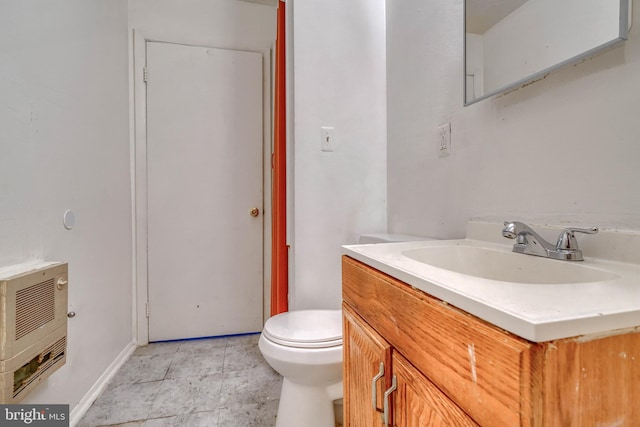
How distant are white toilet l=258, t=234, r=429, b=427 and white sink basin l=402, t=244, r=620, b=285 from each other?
0.47m

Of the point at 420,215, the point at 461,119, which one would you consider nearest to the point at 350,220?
the point at 420,215

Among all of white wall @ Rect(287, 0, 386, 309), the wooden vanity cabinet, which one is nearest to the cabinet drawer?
the wooden vanity cabinet

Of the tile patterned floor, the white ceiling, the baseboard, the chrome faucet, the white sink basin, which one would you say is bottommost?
the tile patterned floor

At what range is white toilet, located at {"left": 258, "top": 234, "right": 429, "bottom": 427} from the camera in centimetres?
98

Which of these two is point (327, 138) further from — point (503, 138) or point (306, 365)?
point (306, 365)

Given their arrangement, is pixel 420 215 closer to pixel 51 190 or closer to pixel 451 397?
pixel 451 397

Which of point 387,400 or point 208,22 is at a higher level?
point 208,22

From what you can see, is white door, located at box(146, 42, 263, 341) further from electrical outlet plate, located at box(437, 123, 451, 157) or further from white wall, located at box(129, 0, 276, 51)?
electrical outlet plate, located at box(437, 123, 451, 157)

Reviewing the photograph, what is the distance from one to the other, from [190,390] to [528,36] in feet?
6.28

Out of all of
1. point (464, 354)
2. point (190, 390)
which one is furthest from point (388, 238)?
point (190, 390)

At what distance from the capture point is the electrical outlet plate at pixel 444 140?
1.08 m

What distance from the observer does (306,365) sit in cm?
98

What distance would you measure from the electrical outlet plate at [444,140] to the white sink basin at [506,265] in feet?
1.41

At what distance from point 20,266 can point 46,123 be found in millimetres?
525
